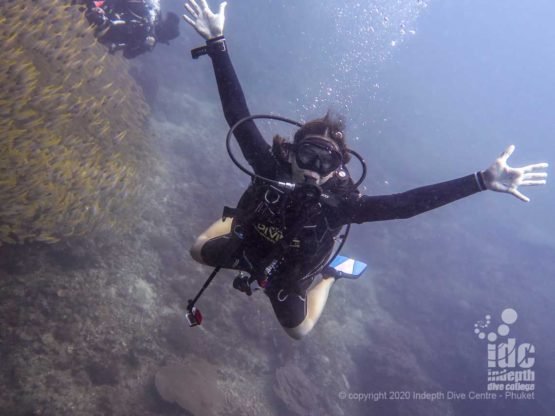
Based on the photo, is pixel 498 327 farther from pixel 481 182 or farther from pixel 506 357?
pixel 481 182

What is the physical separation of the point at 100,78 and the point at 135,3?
198 cm

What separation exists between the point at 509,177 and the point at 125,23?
9.07 meters

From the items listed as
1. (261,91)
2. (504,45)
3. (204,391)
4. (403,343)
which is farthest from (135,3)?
(504,45)

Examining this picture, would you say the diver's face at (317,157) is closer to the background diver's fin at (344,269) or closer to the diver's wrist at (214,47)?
the diver's wrist at (214,47)

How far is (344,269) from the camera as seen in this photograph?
5.61 metres

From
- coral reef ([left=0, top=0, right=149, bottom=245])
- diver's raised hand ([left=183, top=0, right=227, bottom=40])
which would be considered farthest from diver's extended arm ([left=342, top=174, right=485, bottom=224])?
coral reef ([left=0, top=0, right=149, bottom=245])

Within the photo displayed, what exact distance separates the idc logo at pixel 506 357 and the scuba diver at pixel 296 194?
1326cm

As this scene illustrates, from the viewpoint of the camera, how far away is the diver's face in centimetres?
340

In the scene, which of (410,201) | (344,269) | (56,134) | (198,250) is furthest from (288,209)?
(56,134)

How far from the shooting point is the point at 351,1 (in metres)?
60.3

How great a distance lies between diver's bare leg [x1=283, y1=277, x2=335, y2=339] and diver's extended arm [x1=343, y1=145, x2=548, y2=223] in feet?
5.42

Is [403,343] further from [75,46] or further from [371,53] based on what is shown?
[371,53]

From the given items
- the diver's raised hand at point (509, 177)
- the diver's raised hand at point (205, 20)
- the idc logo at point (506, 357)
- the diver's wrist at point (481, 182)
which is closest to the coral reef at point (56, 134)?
the diver's raised hand at point (205, 20)

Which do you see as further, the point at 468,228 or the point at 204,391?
the point at 468,228
